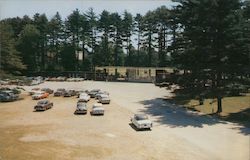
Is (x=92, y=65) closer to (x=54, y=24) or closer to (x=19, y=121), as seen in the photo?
(x=54, y=24)

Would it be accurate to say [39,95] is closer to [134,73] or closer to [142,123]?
[142,123]

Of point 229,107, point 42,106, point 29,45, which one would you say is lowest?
point 229,107

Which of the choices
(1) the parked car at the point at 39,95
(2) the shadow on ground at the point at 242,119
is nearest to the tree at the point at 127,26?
(1) the parked car at the point at 39,95

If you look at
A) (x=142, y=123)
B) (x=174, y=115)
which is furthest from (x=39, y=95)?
(x=142, y=123)

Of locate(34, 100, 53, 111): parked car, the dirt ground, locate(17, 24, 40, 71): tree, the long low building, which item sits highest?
locate(17, 24, 40, 71): tree

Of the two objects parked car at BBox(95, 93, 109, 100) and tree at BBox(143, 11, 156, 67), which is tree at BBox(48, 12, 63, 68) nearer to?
tree at BBox(143, 11, 156, 67)

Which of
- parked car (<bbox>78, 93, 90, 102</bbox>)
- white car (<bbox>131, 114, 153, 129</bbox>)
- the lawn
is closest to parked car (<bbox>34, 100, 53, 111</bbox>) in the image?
parked car (<bbox>78, 93, 90, 102</bbox>)

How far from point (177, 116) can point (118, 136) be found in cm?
1260

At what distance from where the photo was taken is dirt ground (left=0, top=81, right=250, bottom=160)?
3045 cm

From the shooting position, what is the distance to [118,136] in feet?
119

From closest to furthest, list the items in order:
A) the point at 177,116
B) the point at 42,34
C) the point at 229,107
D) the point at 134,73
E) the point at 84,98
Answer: the point at 177,116 → the point at 229,107 → the point at 84,98 → the point at 134,73 → the point at 42,34

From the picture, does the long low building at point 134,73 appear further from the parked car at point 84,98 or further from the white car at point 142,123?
the white car at point 142,123

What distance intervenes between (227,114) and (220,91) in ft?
10.1

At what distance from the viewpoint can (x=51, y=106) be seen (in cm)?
5534
